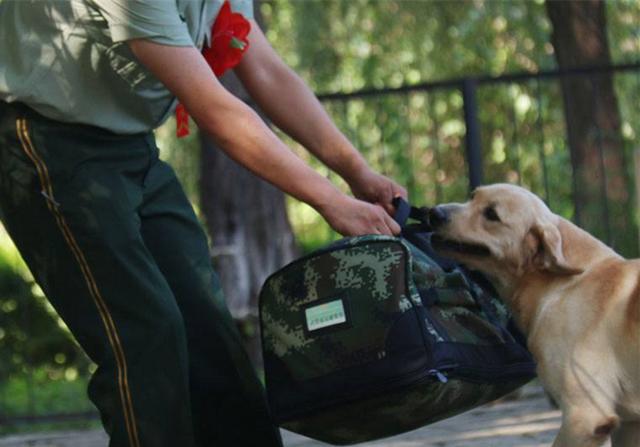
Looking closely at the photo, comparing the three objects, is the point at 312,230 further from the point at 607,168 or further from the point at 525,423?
the point at 525,423

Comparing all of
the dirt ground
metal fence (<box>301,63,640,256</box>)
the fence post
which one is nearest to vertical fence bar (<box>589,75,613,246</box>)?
metal fence (<box>301,63,640,256</box>)

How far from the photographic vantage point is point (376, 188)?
4.04m

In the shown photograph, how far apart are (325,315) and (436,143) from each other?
14.4 feet

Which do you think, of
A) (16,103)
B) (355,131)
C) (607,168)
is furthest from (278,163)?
(607,168)

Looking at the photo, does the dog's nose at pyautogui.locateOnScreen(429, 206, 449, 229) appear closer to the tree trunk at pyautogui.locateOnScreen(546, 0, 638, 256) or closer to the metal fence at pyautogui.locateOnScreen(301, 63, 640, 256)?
the metal fence at pyautogui.locateOnScreen(301, 63, 640, 256)

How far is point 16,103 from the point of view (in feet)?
11.8

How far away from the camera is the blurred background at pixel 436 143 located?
796cm

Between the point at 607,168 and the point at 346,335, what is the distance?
6.12 meters

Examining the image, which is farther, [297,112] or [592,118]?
[592,118]

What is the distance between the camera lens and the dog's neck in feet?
13.5

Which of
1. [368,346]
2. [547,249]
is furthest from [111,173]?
[547,249]

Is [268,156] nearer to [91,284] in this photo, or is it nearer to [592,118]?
[91,284]

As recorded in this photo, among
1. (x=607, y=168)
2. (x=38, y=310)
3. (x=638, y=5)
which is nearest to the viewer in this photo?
(x=607, y=168)

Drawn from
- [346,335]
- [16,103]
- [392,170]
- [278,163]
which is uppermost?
[16,103]
